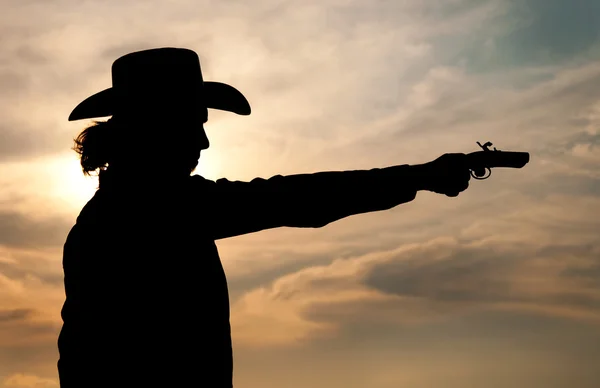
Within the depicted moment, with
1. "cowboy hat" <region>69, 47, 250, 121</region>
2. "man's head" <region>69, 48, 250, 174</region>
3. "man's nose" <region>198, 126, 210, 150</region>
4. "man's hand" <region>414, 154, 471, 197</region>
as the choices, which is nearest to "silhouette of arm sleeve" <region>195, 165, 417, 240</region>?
"man's hand" <region>414, 154, 471, 197</region>

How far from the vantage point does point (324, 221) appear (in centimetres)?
578

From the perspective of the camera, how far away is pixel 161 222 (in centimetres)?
530

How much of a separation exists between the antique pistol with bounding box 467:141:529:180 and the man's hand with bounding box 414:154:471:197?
0.13 m

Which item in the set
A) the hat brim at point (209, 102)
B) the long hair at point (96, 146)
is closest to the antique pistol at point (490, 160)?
the hat brim at point (209, 102)

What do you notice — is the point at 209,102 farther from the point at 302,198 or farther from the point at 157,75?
the point at 302,198

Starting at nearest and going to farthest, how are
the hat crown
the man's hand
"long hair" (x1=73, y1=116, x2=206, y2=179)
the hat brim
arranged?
"long hair" (x1=73, y1=116, x2=206, y2=179)
the hat crown
the hat brim
the man's hand

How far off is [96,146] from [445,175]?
2873 millimetres

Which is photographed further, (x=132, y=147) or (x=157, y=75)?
(x=157, y=75)

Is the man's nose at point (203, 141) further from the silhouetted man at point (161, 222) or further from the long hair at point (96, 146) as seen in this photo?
the long hair at point (96, 146)

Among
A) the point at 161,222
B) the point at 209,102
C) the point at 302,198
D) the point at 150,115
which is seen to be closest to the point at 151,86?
the point at 150,115

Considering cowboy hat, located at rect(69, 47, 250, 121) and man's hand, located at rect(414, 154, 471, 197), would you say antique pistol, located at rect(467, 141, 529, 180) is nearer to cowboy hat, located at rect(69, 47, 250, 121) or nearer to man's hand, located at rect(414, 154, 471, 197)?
man's hand, located at rect(414, 154, 471, 197)

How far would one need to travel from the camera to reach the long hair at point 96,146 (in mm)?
5430

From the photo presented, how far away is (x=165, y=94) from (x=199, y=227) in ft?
3.39

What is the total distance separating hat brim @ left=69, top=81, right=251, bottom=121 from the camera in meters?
5.83
